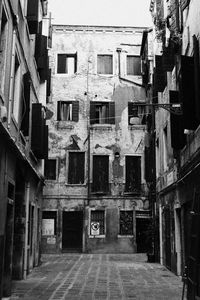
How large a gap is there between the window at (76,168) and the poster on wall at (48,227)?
240cm

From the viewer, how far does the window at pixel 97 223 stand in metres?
22.0

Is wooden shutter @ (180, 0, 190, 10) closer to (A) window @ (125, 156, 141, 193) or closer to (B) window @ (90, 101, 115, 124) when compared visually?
(B) window @ (90, 101, 115, 124)

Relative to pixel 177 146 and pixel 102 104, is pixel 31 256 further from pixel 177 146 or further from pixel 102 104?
pixel 102 104

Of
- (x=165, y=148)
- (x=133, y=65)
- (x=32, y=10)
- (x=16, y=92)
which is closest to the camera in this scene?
(x=16, y=92)

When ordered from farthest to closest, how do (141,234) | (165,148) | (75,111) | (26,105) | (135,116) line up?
(135,116)
(75,111)
(141,234)
(165,148)
(26,105)

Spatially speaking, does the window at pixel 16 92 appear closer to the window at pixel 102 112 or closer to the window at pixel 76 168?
the window at pixel 76 168

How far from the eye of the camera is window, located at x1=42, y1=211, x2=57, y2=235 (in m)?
21.8

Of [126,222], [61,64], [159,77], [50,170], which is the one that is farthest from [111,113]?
[159,77]

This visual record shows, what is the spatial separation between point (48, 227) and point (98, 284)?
1184 cm

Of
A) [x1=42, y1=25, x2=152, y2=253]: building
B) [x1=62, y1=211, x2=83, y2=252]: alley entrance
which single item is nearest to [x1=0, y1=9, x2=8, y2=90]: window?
[x1=42, y1=25, x2=152, y2=253]: building

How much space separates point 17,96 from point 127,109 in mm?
14068

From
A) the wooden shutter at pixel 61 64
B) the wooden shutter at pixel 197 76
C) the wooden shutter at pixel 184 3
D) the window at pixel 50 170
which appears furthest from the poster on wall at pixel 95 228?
the wooden shutter at pixel 197 76

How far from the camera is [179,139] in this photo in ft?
35.5

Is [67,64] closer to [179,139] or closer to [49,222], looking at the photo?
[49,222]
